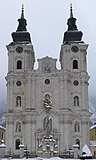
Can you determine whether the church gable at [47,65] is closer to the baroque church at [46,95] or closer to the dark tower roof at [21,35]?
the baroque church at [46,95]

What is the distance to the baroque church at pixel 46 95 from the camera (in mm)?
68562

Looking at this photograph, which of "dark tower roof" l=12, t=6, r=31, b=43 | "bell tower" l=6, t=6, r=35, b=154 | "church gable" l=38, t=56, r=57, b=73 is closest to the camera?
"bell tower" l=6, t=6, r=35, b=154

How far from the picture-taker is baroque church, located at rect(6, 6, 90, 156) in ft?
225

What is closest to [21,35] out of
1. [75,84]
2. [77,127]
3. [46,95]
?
[46,95]

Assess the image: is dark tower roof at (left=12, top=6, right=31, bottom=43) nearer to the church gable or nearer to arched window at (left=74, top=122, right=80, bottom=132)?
the church gable

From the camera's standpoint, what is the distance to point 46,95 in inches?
2790

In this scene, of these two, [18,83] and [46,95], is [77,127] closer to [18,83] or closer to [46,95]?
[46,95]

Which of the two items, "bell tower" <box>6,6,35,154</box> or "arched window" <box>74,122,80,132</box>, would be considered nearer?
"bell tower" <box>6,6,35,154</box>

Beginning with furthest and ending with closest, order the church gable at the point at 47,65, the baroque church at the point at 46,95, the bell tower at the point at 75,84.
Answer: the church gable at the point at 47,65, the bell tower at the point at 75,84, the baroque church at the point at 46,95

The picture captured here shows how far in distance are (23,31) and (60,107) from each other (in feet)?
51.1

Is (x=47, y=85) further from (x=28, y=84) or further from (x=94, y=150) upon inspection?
(x=94, y=150)

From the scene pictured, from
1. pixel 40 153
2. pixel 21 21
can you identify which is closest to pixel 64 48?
pixel 21 21

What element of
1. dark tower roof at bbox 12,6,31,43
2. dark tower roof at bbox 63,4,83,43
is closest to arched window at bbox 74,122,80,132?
dark tower roof at bbox 63,4,83,43

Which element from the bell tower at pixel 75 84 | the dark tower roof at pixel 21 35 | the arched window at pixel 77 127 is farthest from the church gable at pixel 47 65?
the arched window at pixel 77 127
